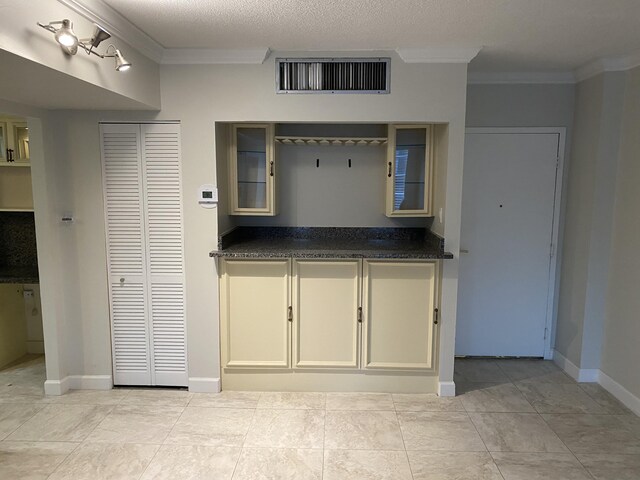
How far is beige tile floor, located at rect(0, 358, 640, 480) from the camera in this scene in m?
2.35

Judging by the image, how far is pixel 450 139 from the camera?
296 cm

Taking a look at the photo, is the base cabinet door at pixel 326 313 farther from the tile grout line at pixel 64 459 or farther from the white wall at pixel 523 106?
the white wall at pixel 523 106

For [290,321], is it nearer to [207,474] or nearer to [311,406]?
[311,406]

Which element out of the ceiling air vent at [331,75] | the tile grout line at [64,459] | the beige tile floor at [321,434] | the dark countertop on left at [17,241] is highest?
the ceiling air vent at [331,75]

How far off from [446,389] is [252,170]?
221 cm

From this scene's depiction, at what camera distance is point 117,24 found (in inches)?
92.7

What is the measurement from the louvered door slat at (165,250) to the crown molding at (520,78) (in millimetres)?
2418

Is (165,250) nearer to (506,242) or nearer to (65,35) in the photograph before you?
(65,35)

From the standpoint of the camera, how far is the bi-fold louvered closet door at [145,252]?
10.0 ft

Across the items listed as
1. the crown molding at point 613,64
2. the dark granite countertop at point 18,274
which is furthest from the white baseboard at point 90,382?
the crown molding at point 613,64

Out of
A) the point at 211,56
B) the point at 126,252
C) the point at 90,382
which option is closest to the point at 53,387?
the point at 90,382

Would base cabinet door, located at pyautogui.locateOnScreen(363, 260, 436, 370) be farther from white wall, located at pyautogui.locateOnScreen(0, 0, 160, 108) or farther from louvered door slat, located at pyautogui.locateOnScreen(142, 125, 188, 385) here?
white wall, located at pyautogui.locateOnScreen(0, 0, 160, 108)

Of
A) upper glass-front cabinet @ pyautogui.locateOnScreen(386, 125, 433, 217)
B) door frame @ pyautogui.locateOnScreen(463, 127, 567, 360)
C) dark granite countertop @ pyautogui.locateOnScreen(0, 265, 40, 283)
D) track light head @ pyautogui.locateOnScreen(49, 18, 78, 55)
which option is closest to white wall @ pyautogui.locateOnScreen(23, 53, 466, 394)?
upper glass-front cabinet @ pyautogui.locateOnScreen(386, 125, 433, 217)

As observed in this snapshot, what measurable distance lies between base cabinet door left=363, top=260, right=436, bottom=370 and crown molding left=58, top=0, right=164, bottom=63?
2.02 meters
